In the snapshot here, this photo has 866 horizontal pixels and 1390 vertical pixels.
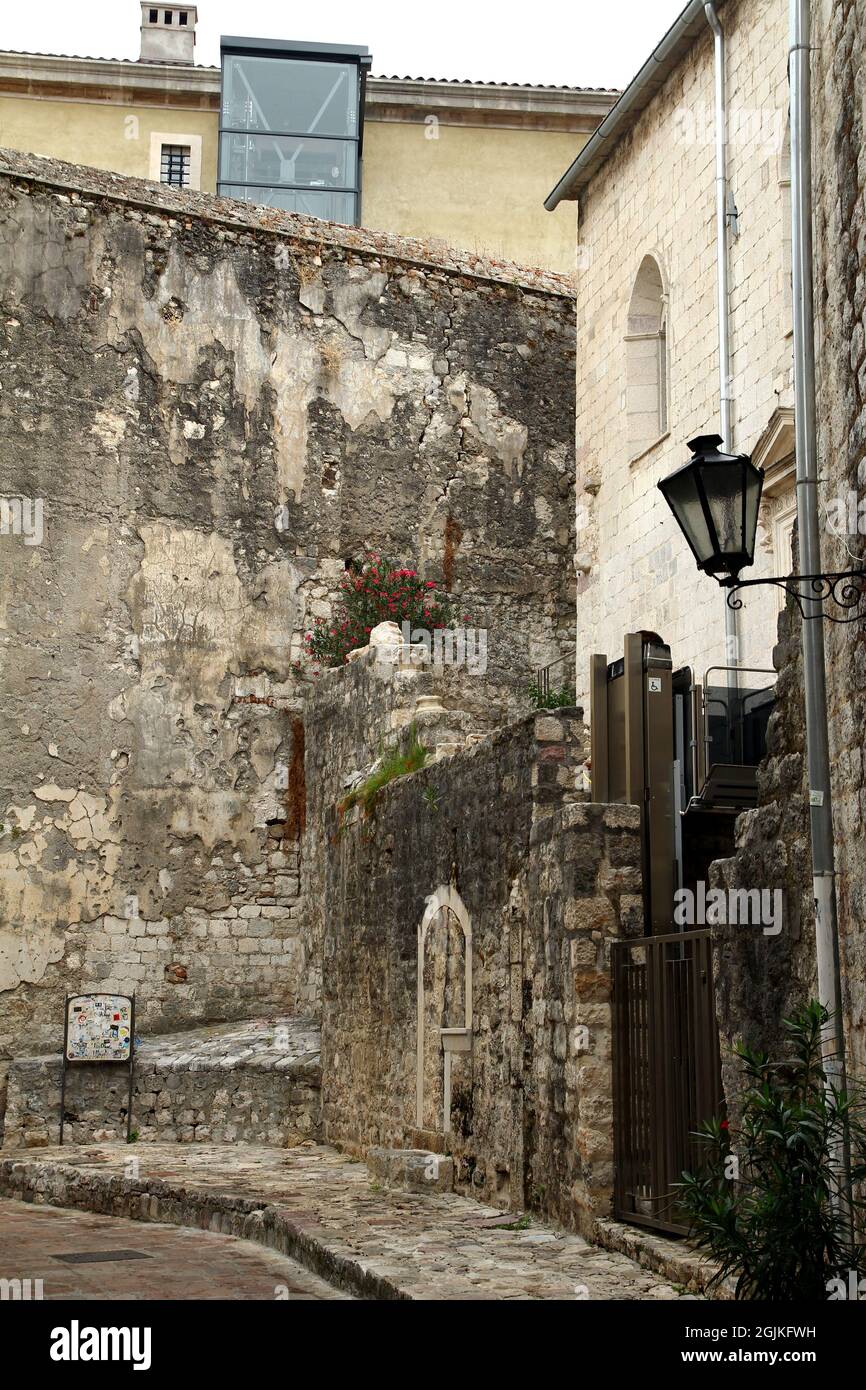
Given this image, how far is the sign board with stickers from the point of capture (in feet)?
46.8

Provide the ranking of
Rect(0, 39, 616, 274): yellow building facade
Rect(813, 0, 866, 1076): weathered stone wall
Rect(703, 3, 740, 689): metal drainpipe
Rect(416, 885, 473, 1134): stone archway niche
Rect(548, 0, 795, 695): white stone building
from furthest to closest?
Rect(0, 39, 616, 274): yellow building facade → Rect(703, 3, 740, 689): metal drainpipe → Rect(548, 0, 795, 695): white stone building → Rect(416, 885, 473, 1134): stone archway niche → Rect(813, 0, 866, 1076): weathered stone wall

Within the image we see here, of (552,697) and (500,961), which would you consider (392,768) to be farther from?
(552,697)

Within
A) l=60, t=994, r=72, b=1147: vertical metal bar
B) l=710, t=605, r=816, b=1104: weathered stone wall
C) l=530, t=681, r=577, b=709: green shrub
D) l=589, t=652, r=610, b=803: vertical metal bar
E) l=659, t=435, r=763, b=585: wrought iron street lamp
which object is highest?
l=530, t=681, r=577, b=709: green shrub

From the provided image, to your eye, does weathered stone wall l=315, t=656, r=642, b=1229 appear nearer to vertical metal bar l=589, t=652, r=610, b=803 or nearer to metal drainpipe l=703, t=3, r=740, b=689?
vertical metal bar l=589, t=652, r=610, b=803

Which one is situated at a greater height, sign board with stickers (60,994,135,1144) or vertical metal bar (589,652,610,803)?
vertical metal bar (589,652,610,803)

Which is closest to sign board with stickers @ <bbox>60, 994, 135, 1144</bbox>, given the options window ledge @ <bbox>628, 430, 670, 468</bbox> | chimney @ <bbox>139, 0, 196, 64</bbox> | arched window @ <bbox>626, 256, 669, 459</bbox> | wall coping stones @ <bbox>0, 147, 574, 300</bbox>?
window ledge @ <bbox>628, 430, 670, 468</bbox>


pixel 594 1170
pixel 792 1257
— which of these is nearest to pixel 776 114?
pixel 594 1170

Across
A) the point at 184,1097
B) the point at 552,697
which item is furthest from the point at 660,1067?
the point at 552,697

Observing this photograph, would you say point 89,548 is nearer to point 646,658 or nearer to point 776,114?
point 776,114

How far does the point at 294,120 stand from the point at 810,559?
2125 centimetres

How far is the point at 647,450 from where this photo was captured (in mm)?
15227

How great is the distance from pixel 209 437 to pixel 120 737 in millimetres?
3236

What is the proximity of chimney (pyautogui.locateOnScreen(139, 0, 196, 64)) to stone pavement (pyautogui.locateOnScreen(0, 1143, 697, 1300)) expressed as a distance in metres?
20.1
